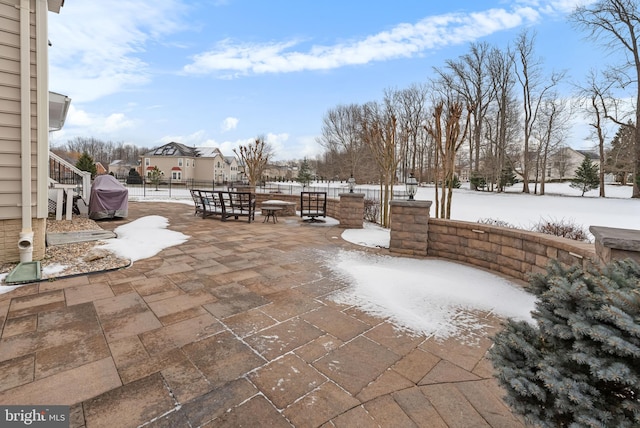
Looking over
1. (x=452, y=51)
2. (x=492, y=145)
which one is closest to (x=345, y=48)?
(x=452, y=51)

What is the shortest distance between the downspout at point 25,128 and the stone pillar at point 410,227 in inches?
198

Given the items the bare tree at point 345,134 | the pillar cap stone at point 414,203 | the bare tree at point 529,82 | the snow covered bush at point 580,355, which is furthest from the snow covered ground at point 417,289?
the bare tree at point 345,134

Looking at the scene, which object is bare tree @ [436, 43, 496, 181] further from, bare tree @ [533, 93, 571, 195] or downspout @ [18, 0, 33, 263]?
downspout @ [18, 0, 33, 263]

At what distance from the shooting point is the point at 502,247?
3.91 metres

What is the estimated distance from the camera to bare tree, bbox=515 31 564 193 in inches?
805

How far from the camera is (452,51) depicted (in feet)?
74.0

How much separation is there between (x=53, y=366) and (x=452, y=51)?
27262 mm

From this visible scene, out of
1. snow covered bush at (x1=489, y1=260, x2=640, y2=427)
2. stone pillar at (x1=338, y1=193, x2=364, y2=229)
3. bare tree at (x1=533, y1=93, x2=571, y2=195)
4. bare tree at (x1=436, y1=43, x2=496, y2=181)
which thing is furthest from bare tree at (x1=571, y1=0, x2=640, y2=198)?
snow covered bush at (x1=489, y1=260, x2=640, y2=427)

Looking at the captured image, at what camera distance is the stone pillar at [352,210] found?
24.2 ft

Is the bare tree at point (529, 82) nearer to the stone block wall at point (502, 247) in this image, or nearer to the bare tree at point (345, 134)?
the bare tree at point (345, 134)

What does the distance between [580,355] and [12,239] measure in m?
5.58

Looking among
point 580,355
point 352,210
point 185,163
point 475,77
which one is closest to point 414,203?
point 352,210

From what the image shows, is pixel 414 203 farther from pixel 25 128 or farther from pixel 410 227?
pixel 25 128

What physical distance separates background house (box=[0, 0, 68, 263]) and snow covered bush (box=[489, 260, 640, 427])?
5161 millimetres
